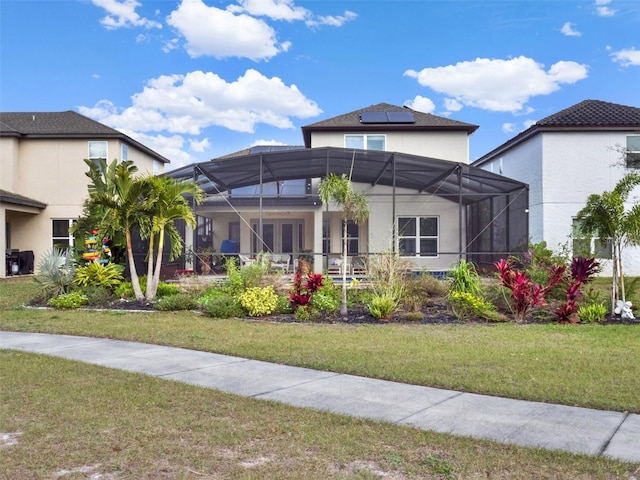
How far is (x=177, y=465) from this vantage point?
153 inches

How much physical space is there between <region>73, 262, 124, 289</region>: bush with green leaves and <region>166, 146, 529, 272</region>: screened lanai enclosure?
3.41m

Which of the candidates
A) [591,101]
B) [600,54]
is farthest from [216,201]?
[591,101]

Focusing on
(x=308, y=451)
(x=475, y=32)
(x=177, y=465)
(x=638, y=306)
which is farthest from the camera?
(x=475, y=32)

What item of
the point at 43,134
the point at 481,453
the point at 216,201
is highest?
the point at 43,134

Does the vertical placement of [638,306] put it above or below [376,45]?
below

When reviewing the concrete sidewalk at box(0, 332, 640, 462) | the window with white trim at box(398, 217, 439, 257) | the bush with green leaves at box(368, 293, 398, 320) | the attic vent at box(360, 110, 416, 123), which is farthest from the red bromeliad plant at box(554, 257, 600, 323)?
the attic vent at box(360, 110, 416, 123)

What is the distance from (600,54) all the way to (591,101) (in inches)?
209

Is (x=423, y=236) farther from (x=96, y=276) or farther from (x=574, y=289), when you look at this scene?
(x=96, y=276)

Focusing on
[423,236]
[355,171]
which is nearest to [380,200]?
[423,236]

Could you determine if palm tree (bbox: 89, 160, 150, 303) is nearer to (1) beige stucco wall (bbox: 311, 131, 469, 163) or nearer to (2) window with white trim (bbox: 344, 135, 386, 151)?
(1) beige stucco wall (bbox: 311, 131, 469, 163)

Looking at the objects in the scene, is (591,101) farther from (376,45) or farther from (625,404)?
(625,404)

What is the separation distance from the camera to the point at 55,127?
995 inches

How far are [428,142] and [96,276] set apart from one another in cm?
1456

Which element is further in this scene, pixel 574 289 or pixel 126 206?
pixel 126 206
